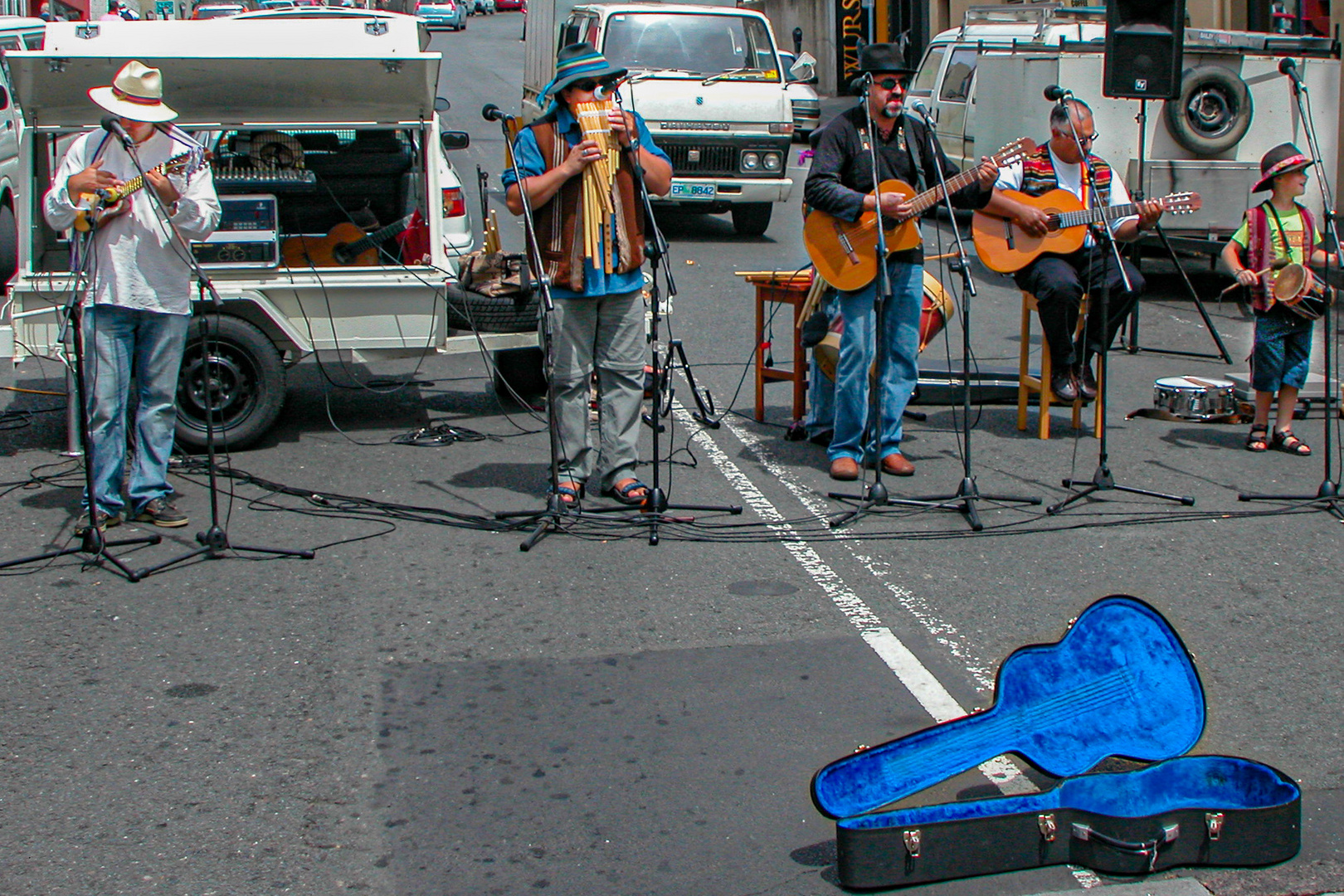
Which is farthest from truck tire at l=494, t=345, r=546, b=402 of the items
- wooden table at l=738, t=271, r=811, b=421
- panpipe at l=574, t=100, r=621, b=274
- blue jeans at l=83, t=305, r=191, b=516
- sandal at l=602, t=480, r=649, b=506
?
blue jeans at l=83, t=305, r=191, b=516

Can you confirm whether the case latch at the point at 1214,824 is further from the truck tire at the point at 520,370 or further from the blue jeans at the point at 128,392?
the truck tire at the point at 520,370

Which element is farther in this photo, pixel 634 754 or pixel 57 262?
pixel 57 262

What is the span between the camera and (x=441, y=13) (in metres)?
44.5

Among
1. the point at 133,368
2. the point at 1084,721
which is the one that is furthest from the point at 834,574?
the point at 133,368

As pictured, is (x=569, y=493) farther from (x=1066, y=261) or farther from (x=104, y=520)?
(x=1066, y=261)

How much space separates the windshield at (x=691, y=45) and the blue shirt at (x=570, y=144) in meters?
8.81

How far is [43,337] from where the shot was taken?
750 centimetres

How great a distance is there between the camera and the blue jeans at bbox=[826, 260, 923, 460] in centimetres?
714

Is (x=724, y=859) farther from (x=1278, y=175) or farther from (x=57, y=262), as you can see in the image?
(x=57, y=262)

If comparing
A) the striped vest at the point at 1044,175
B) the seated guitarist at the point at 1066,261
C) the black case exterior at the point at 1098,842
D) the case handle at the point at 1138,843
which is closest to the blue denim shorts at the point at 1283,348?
the seated guitarist at the point at 1066,261

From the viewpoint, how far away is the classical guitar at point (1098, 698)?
377 centimetres

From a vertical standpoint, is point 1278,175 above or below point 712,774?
above

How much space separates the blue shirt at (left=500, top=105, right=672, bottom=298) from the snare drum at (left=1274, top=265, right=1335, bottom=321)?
11.4ft

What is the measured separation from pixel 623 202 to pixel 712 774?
323 centimetres
